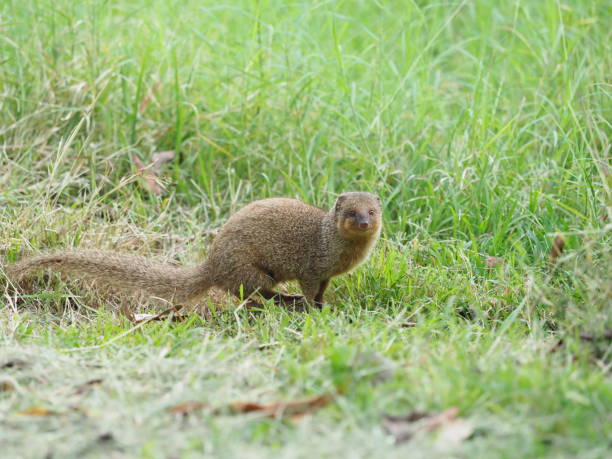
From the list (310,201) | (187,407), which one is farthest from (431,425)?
(310,201)

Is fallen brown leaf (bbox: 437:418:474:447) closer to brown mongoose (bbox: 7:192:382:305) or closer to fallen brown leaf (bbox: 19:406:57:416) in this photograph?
fallen brown leaf (bbox: 19:406:57:416)

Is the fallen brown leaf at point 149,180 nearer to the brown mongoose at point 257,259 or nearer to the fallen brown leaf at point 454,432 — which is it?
the brown mongoose at point 257,259

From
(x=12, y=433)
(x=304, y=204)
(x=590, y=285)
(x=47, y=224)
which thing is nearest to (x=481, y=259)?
(x=304, y=204)

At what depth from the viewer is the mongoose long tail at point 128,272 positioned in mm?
4008

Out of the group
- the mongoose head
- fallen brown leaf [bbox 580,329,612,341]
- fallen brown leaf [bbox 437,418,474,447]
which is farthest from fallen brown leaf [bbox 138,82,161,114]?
fallen brown leaf [bbox 437,418,474,447]

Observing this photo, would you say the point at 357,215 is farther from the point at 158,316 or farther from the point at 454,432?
the point at 454,432

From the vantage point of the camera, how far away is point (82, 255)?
159 inches

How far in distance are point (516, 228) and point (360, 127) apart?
1.19m

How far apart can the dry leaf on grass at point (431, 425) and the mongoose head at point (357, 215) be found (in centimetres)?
173

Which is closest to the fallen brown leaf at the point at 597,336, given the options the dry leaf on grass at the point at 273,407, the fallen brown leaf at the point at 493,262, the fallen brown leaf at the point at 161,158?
the dry leaf on grass at the point at 273,407

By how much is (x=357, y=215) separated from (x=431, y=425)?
189cm

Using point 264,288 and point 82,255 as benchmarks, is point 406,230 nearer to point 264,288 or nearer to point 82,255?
point 264,288

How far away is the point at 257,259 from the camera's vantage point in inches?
163

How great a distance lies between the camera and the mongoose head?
156 inches
